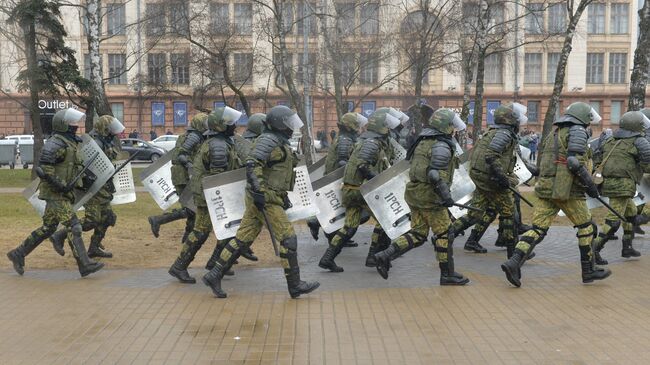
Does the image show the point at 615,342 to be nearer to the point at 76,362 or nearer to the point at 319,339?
the point at 319,339

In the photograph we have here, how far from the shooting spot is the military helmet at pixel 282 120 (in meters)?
7.32

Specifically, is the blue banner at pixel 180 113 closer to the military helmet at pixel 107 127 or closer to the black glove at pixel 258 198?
the military helmet at pixel 107 127

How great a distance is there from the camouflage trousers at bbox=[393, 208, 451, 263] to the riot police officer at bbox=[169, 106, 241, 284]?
202 centimetres

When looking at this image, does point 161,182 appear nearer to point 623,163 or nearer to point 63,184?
point 63,184

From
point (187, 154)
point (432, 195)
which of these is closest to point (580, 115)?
point (432, 195)

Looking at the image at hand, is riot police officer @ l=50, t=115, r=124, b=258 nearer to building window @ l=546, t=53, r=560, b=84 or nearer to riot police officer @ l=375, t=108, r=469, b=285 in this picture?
riot police officer @ l=375, t=108, r=469, b=285

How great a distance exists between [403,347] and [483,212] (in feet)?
13.7

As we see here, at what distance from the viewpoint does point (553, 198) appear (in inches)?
308

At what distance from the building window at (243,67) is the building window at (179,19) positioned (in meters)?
5.08

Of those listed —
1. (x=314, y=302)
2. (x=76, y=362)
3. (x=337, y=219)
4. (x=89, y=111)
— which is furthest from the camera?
(x=89, y=111)

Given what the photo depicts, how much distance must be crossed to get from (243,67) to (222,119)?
985 inches

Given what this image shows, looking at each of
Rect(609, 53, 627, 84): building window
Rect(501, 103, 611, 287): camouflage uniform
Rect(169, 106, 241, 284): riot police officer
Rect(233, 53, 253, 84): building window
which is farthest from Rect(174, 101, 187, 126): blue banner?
Rect(501, 103, 611, 287): camouflage uniform

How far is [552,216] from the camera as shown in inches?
313

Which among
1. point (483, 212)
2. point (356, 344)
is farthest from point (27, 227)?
point (356, 344)
